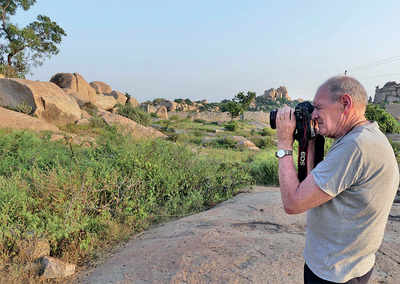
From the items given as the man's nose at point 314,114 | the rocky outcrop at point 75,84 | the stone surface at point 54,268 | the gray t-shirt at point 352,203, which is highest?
the rocky outcrop at point 75,84

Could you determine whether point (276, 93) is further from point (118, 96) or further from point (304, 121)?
point (304, 121)

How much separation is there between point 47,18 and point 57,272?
Result: 2630cm

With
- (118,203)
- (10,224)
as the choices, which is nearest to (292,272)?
(118,203)

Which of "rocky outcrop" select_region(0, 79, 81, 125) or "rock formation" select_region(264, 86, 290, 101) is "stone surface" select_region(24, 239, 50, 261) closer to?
"rocky outcrop" select_region(0, 79, 81, 125)

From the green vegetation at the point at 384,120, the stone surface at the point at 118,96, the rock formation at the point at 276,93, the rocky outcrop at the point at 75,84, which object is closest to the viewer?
the green vegetation at the point at 384,120

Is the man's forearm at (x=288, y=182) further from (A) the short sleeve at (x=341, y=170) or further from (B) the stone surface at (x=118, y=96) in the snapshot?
(B) the stone surface at (x=118, y=96)

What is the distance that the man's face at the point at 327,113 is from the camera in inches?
50.5

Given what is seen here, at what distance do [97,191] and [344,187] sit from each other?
3.15m

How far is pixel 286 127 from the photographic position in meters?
1.40

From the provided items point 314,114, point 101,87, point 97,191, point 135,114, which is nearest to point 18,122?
point 135,114

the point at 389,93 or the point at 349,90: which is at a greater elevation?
the point at 389,93

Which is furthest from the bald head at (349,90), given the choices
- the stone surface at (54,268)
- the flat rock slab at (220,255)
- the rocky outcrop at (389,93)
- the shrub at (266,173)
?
the rocky outcrop at (389,93)

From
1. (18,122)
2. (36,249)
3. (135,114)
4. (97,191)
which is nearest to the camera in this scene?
(36,249)

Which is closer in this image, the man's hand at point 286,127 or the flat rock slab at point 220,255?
the man's hand at point 286,127
